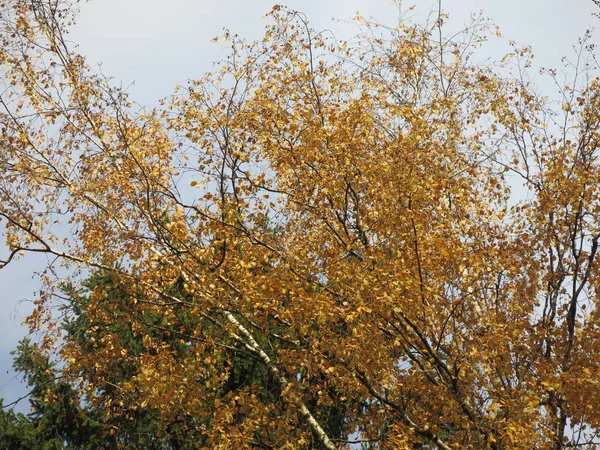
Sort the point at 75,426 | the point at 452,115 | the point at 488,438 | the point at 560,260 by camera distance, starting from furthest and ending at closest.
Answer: the point at 75,426
the point at 452,115
the point at 560,260
the point at 488,438


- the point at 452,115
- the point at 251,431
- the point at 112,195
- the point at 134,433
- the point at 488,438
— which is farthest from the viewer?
the point at 134,433

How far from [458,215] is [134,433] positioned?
9.47 meters

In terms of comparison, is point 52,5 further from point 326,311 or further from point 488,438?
point 488,438

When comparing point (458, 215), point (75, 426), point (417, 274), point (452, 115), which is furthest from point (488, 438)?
point (75, 426)

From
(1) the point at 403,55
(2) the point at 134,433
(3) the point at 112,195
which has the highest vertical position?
(1) the point at 403,55

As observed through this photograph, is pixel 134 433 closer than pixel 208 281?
No

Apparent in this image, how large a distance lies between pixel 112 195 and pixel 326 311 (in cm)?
510

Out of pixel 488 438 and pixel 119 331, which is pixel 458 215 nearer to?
pixel 488 438

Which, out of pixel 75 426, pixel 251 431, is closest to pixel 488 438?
pixel 251 431

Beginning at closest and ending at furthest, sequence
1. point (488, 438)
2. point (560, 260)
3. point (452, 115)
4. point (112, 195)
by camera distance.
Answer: point (488, 438) < point (560, 260) < point (112, 195) < point (452, 115)

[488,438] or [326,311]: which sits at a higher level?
[326,311]

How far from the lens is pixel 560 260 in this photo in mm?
9336

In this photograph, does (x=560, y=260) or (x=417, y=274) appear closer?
(x=417, y=274)

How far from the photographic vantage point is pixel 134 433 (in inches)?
604
